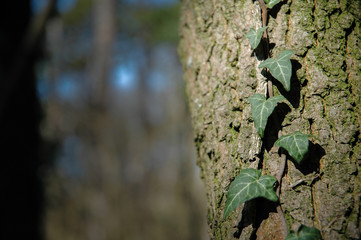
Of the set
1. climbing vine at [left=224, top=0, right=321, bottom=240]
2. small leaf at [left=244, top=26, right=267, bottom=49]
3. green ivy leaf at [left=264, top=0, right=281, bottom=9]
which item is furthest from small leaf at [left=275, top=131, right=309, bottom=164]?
green ivy leaf at [left=264, top=0, right=281, bottom=9]

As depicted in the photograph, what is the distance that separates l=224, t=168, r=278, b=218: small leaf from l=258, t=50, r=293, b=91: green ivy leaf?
286 millimetres

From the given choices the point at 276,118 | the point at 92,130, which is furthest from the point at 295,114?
the point at 92,130

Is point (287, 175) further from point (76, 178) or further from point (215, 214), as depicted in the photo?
point (76, 178)

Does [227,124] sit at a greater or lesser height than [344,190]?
greater

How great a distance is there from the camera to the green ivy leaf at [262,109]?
2.67 feet

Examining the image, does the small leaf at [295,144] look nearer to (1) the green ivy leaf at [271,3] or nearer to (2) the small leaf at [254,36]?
(2) the small leaf at [254,36]

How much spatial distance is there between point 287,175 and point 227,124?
0.25 meters

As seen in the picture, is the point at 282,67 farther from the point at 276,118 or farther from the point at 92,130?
the point at 92,130

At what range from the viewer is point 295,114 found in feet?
2.71

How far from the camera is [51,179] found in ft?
17.4

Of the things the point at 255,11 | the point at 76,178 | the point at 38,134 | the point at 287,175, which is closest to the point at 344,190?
the point at 287,175

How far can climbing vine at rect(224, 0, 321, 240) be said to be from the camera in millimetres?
778

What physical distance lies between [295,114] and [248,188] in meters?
0.28

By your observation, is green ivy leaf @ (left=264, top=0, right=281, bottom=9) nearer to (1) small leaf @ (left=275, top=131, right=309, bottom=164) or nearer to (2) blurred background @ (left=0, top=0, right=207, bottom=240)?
(1) small leaf @ (left=275, top=131, right=309, bottom=164)
